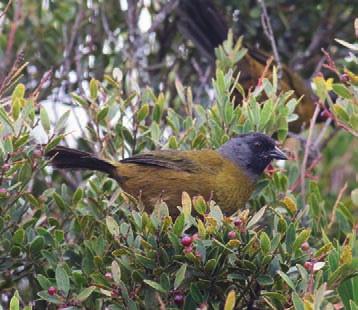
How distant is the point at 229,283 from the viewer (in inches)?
125

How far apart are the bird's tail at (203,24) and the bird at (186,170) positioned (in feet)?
5.04

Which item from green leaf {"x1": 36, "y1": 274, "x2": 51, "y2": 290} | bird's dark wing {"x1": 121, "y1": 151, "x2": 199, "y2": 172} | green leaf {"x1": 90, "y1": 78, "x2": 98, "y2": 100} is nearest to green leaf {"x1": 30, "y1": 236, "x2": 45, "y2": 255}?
green leaf {"x1": 36, "y1": 274, "x2": 51, "y2": 290}

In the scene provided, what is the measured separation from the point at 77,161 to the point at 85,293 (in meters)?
1.07

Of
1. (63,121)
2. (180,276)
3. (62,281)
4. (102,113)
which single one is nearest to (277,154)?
(102,113)

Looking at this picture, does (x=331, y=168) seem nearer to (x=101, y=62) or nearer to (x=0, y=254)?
(x=101, y=62)

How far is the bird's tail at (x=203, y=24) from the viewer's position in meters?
5.62

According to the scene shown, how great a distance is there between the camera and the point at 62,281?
3166mm

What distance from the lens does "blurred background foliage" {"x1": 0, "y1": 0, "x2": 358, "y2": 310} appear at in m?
3.08

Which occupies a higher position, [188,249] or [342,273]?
[188,249]

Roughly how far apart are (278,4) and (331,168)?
4.98ft

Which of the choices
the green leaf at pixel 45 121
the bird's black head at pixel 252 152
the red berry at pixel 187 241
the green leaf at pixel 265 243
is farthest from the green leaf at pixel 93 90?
the green leaf at pixel 265 243

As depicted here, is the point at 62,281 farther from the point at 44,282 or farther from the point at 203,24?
the point at 203,24

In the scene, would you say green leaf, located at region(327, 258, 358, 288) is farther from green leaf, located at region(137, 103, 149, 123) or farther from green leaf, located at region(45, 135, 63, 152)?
green leaf, located at region(137, 103, 149, 123)

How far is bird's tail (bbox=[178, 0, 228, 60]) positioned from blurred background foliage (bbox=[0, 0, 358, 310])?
98mm
